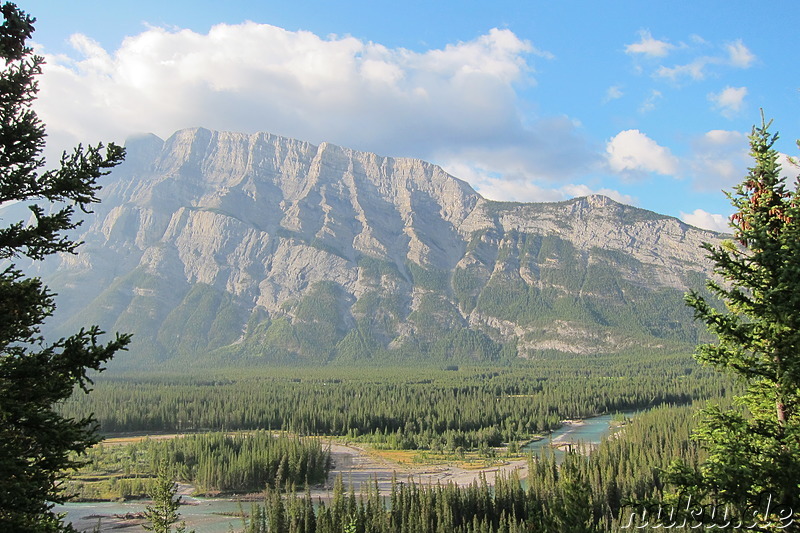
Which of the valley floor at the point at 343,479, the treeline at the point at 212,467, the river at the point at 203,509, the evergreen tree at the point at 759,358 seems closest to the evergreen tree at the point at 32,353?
the evergreen tree at the point at 759,358

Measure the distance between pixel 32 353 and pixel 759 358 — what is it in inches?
780

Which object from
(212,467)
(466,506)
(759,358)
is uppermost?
(759,358)

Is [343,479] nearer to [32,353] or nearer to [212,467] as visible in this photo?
[212,467]

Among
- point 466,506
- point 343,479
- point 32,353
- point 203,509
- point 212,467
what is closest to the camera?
point 32,353

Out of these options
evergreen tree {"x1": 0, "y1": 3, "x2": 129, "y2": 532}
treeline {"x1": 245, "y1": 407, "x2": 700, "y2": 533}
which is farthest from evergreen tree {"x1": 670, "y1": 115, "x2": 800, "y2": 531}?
treeline {"x1": 245, "y1": 407, "x2": 700, "y2": 533}

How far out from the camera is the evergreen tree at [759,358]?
14586 millimetres

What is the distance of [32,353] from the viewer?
1504 cm

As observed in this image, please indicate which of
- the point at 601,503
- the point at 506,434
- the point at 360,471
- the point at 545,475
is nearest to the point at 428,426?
the point at 506,434

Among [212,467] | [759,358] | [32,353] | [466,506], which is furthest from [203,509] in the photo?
[759,358]

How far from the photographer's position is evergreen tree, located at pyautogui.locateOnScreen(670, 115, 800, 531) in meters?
14.6

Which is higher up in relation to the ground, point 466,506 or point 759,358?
point 759,358

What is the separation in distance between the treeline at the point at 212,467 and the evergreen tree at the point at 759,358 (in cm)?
10934

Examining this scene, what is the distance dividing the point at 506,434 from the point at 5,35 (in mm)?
170783

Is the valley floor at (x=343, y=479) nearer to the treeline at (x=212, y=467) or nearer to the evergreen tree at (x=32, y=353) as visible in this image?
the treeline at (x=212, y=467)
